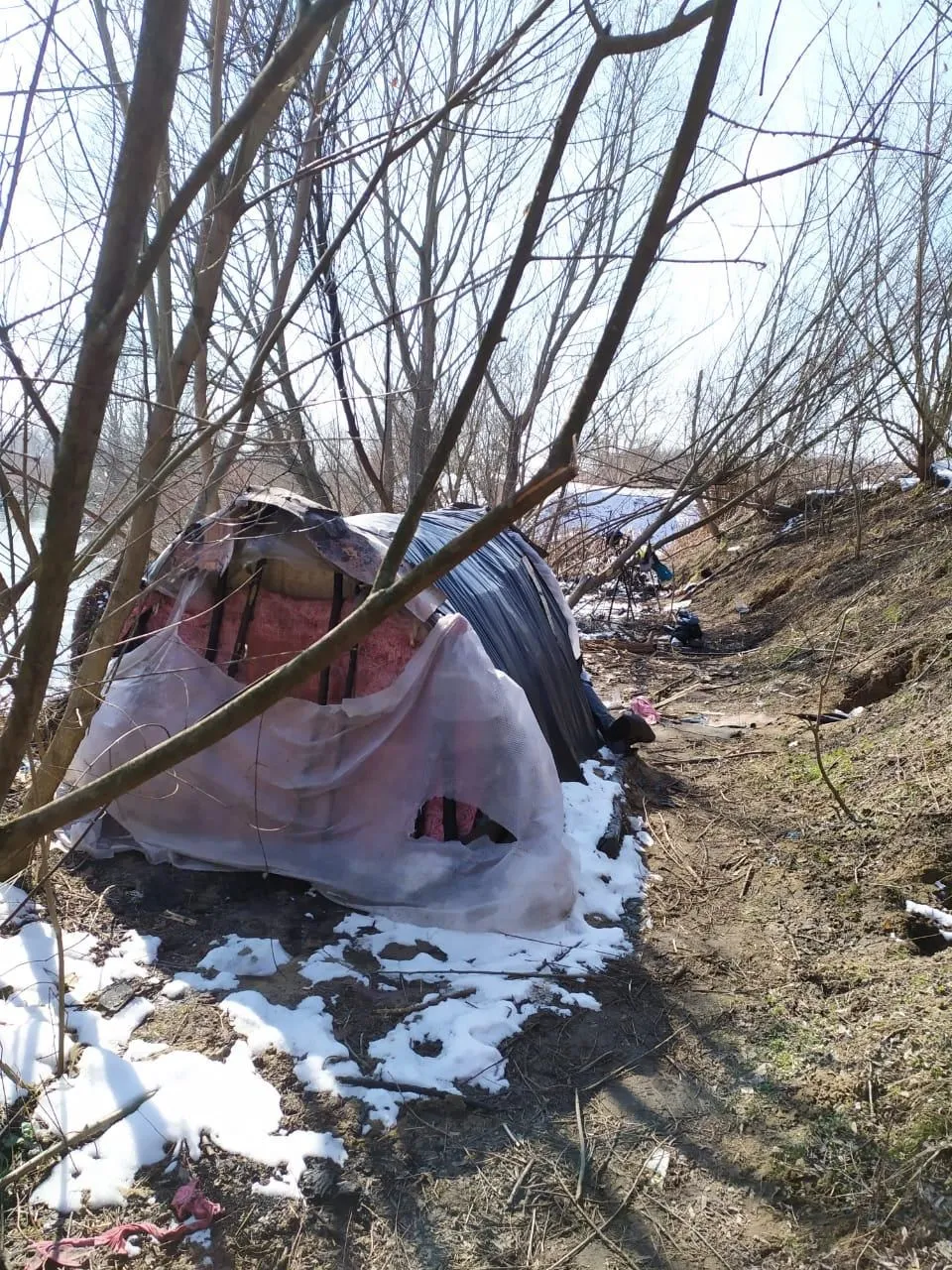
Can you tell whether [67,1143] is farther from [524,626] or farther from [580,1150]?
[524,626]

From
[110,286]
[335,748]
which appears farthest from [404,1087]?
[110,286]

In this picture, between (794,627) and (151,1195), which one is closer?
(151,1195)

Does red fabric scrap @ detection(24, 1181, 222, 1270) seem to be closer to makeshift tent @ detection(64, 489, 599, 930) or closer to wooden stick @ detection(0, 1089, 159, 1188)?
wooden stick @ detection(0, 1089, 159, 1188)

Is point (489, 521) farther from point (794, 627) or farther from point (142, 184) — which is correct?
point (794, 627)

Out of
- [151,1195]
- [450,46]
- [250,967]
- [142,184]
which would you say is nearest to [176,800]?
[250,967]

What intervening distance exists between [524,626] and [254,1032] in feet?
9.68

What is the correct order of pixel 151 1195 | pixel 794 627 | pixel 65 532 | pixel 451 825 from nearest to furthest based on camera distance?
1. pixel 65 532
2. pixel 151 1195
3. pixel 451 825
4. pixel 794 627

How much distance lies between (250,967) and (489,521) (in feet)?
8.72

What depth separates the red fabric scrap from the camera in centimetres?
199

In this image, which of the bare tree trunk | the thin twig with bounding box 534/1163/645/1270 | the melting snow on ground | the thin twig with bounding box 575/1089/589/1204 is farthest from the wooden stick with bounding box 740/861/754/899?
the bare tree trunk

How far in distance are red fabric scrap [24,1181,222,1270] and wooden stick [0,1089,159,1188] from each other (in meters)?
0.21

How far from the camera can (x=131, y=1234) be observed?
2072 mm

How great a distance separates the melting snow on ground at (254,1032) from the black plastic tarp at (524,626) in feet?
4.62

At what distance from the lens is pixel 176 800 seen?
3992 millimetres
